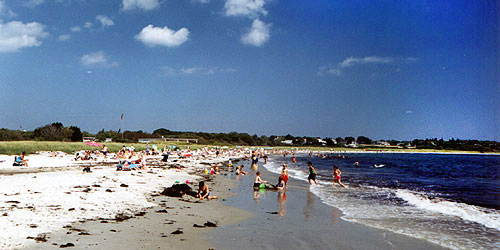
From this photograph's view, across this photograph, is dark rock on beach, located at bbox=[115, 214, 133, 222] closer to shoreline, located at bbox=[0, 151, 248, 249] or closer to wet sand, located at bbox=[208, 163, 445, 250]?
shoreline, located at bbox=[0, 151, 248, 249]

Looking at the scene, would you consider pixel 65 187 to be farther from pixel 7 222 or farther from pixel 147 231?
pixel 147 231

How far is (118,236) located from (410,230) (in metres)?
9.01

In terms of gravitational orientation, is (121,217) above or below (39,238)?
below

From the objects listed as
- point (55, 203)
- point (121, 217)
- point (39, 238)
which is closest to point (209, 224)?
point (121, 217)

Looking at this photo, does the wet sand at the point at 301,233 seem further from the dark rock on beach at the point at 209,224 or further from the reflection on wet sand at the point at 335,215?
the dark rock on beach at the point at 209,224

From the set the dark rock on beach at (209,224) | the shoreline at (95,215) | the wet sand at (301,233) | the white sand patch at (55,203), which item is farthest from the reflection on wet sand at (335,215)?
the white sand patch at (55,203)

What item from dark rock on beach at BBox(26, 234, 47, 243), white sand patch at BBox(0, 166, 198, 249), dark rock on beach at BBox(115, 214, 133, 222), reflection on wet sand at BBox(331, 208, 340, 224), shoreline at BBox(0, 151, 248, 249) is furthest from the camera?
reflection on wet sand at BBox(331, 208, 340, 224)

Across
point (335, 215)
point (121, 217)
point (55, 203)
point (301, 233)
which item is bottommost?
point (335, 215)

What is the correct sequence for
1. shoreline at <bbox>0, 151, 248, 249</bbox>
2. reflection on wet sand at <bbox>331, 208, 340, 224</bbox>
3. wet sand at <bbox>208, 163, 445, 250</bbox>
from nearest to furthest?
shoreline at <bbox>0, 151, 248, 249</bbox>, wet sand at <bbox>208, 163, 445, 250</bbox>, reflection on wet sand at <bbox>331, 208, 340, 224</bbox>

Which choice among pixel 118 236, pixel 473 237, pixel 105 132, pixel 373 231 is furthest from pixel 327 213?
pixel 105 132

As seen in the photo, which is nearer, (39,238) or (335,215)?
(39,238)

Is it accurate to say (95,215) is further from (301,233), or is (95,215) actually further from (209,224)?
(301,233)

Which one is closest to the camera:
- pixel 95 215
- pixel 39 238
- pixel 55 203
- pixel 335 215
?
pixel 39 238

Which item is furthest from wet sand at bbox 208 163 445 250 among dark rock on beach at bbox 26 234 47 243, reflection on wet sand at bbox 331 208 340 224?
dark rock on beach at bbox 26 234 47 243
